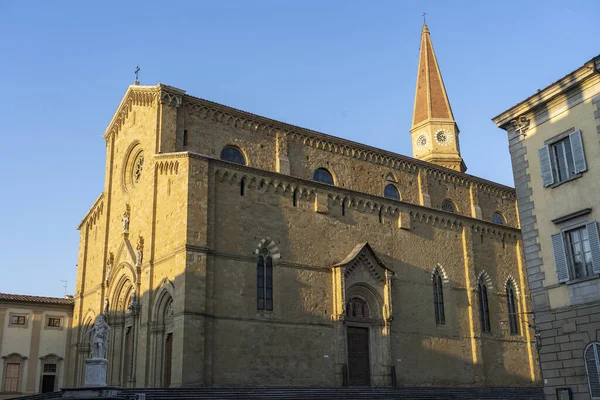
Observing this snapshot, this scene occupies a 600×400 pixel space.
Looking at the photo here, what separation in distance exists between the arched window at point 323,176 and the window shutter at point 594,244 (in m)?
16.0

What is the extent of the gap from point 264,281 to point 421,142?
735 inches

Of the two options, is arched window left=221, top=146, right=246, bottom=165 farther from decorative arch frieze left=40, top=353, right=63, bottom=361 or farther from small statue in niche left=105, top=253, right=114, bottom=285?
decorative arch frieze left=40, top=353, right=63, bottom=361

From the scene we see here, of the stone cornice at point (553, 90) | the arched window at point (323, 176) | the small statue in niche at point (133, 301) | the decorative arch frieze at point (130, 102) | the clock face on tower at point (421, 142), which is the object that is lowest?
the small statue in niche at point (133, 301)

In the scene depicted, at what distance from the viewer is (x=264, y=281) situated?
82.8 ft

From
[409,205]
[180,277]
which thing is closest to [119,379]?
[180,277]

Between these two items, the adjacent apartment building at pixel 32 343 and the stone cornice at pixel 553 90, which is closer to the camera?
the stone cornice at pixel 553 90

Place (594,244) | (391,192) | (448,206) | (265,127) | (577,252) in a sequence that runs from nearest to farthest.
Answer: (594,244)
(577,252)
(265,127)
(391,192)
(448,206)

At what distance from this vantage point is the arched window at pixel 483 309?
3226 cm

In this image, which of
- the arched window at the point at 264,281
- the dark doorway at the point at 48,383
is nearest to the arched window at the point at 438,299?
the arched window at the point at 264,281

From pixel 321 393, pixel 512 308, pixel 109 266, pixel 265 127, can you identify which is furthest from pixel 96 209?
pixel 512 308

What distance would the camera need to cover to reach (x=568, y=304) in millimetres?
15477

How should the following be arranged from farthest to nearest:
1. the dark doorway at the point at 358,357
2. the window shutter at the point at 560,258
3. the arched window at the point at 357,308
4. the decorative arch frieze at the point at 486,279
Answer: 1. the decorative arch frieze at the point at 486,279
2. the arched window at the point at 357,308
3. the dark doorway at the point at 358,357
4. the window shutter at the point at 560,258

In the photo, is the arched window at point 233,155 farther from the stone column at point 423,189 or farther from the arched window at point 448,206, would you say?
the arched window at point 448,206

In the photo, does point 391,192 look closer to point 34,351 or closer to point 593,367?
point 593,367
